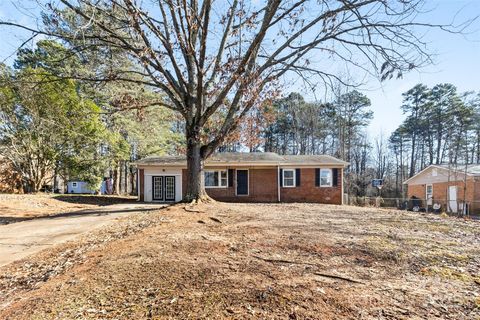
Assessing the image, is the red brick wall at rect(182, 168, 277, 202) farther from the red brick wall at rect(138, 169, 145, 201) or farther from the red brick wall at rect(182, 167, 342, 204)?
the red brick wall at rect(138, 169, 145, 201)

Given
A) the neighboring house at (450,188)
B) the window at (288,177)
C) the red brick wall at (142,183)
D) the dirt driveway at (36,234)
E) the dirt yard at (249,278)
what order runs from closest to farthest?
1. the dirt yard at (249,278)
2. the dirt driveway at (36,234)
3. the red brick wall at (142,183)
4. the window at (288,177)
5. the neighboring house at (450,188)

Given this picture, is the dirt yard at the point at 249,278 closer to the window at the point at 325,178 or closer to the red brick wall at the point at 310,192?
the red brick wall at the point at 310,192

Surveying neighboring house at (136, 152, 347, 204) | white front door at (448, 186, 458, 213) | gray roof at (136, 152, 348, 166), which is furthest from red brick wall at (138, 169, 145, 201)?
white front door at (448, 186, 458, 213)

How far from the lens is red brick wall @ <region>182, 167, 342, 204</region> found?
55.9 feet

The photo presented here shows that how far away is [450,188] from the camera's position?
70.0ft

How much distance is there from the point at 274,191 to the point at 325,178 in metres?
3.37

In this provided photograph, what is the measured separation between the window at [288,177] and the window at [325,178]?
1.79 m

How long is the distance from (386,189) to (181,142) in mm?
26450

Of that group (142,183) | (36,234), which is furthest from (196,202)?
(142,183)

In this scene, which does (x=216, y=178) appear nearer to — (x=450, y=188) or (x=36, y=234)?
(x=36, y=234)

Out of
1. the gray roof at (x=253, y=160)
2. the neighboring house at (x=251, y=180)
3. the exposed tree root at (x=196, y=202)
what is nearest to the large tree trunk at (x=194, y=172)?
the exposed tree root at (x=196, y=202)

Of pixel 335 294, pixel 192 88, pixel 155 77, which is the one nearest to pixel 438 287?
pixel 335 294

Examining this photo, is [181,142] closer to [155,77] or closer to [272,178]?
[272,178]

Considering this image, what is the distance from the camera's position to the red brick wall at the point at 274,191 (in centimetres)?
1703
